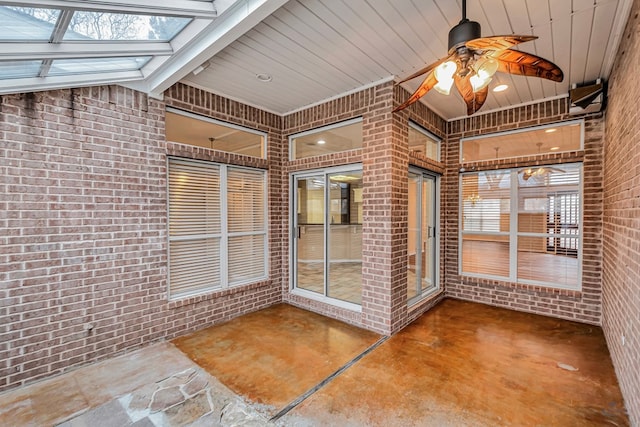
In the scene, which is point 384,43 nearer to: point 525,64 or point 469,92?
point 469,92

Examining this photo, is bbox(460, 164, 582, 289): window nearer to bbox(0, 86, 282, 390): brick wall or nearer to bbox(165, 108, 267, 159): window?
bbox(165, 108, 267, 159): window

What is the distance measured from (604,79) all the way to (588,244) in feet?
6.60

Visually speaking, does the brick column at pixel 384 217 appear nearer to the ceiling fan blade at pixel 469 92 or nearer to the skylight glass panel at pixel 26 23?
the ceiling fan blade at pixel 469 92

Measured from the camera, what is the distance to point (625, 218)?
7.81 feet

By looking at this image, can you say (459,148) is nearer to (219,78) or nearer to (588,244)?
(588,244)

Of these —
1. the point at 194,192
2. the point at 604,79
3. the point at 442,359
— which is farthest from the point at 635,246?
the point at 194,192

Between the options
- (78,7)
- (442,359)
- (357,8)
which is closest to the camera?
(78,7)

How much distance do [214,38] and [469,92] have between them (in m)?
2.13

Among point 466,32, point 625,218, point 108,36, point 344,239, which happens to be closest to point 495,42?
point 466,32

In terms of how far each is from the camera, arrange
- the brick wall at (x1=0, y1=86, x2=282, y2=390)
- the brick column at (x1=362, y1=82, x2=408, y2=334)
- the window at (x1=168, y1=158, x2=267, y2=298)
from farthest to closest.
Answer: the window at (x1=168, y1=158, x2=267, y2=298) → the brick column at (x1=362, y1=82, x2=408, y2=334) → the brick wall at (x1=0, y1=86, x2=282, y2=390)

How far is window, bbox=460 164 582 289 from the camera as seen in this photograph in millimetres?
3898

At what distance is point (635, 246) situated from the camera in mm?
2033

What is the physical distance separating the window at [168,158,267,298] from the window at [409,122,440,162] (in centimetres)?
227

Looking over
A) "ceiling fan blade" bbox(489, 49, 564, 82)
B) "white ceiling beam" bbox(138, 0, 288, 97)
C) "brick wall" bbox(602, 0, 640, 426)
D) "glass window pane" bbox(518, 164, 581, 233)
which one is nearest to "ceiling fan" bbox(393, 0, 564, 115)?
"ceiling fan blade" bbox(489, 49, 564, 82)
